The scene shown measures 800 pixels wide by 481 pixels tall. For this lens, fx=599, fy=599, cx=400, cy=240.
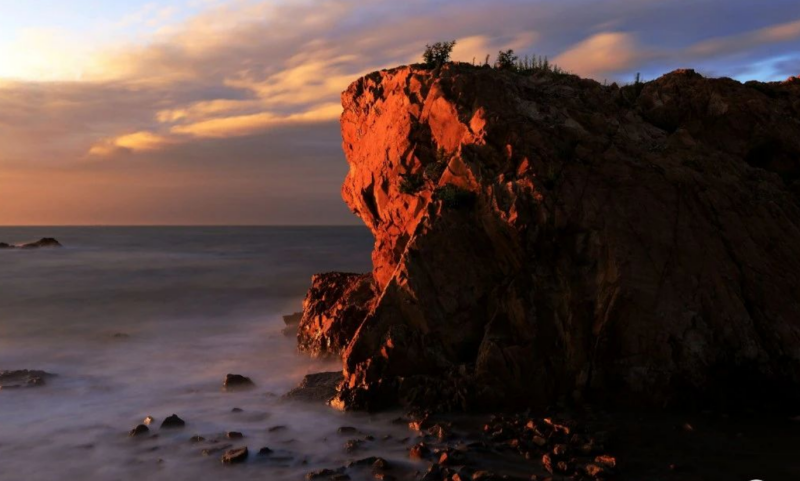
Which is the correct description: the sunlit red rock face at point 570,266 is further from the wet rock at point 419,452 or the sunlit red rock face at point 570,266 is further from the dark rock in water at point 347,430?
the wet rock at point 419,452

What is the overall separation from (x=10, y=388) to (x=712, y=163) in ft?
62.5

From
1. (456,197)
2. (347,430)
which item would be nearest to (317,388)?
(347,430)

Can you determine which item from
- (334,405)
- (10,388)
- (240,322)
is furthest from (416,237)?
(240,322)

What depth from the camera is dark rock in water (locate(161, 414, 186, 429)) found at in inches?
482

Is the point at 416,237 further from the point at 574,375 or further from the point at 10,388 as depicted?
the point at 10,388

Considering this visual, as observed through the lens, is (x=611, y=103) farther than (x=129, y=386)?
Yes

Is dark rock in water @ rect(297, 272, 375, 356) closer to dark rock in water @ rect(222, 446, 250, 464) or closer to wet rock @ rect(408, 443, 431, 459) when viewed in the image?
dark rock in water @ rect(222, 446, 250, 464)

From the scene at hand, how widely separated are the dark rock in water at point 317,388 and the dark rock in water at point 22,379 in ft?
23.5

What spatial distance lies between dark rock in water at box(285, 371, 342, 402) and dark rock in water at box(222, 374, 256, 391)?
1.54 m

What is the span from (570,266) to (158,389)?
10.8 metres

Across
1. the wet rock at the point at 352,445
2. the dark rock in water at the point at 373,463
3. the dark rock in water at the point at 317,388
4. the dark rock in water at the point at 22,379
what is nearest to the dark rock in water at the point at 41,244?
the dark rock in water at the point at 22,379

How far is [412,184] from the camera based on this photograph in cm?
1617

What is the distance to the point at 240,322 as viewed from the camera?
2505 centimetres

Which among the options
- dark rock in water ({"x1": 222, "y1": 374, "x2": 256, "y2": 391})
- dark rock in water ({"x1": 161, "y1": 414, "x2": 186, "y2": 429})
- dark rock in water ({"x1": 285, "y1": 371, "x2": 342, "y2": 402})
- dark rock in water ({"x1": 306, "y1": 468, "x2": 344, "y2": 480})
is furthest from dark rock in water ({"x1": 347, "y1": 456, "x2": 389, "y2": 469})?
dark rock in water ({"x1": 222, "y1": 374, "x2": 256, "y2": 391})
